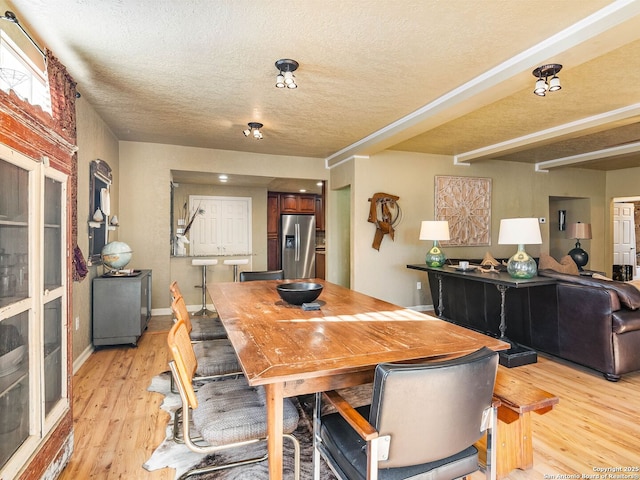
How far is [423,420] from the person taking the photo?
109cm

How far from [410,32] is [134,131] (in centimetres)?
348

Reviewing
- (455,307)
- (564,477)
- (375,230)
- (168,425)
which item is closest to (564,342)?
(455,307)

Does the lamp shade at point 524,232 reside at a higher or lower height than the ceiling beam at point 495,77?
lower

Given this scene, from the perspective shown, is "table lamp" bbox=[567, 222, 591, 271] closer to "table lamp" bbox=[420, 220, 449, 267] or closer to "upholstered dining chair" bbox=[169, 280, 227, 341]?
"table lamp" bbox=[420, 220, 449, 267]

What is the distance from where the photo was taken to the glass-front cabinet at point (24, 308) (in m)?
1.35

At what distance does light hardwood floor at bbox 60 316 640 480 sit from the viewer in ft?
6.04

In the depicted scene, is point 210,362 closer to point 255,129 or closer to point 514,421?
point 514,421

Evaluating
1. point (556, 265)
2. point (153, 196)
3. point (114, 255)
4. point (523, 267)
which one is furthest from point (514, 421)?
point (153, 196)

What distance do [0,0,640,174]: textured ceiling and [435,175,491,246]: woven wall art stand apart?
1.54m

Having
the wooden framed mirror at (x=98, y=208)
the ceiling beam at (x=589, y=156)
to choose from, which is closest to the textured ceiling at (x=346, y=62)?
the wooden framed mirror at (x=98, y=208)

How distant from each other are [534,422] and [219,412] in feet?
6.46

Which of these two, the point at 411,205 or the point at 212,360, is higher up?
the point at 411,205

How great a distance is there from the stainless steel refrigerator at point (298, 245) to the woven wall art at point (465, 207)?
10.1 feet

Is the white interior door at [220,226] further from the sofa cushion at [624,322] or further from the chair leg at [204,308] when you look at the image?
the sofa cushion at [624,322]
